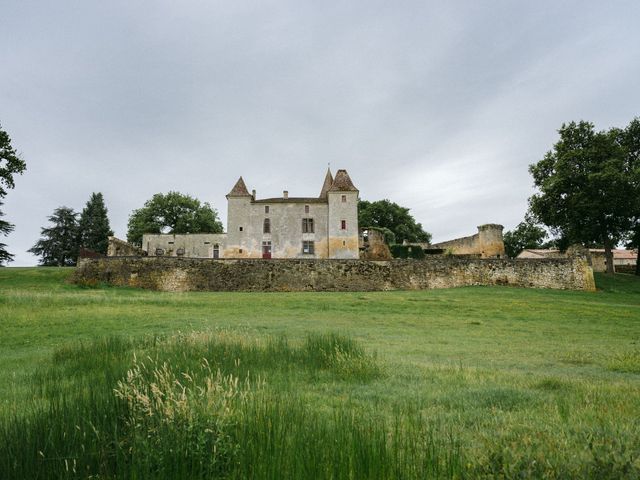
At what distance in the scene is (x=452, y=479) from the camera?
336 cm

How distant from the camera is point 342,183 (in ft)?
171

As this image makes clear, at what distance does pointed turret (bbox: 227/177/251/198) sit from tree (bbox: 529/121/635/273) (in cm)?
3152


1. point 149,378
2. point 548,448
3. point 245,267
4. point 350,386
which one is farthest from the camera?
point 245,267

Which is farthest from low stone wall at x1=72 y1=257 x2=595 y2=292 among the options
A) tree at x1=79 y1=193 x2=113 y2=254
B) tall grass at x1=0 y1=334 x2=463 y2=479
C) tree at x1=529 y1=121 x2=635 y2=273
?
tree at x1=79 y1=193 x2=113 y2=254

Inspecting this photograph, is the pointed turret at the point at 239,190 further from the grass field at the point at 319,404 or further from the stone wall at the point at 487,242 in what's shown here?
the grass field at the point at 319,404

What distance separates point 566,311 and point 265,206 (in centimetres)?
3639

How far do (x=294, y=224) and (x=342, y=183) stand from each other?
7.47 meters

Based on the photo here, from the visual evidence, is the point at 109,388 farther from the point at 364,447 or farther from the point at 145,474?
the point at 364,447

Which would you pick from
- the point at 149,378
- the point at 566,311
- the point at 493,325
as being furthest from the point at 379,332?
the point at 566,311

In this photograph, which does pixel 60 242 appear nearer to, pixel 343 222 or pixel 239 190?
pixel 239 190

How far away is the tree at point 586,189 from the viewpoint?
38.8 m

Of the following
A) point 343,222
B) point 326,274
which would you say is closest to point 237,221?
point 343,222

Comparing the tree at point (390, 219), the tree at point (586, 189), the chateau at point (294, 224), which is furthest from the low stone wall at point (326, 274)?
the tree at point (390, 219)

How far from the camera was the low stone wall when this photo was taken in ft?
118
